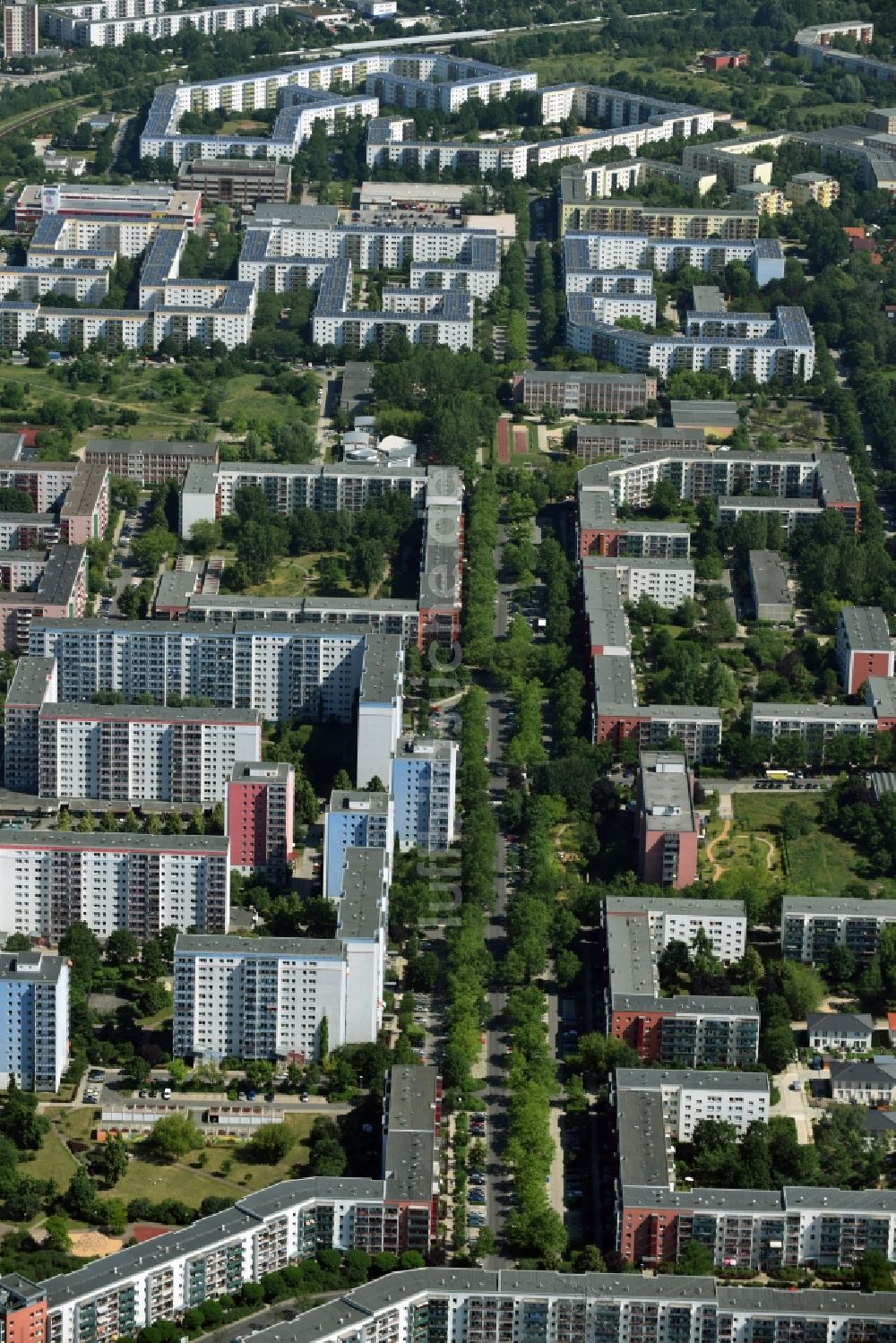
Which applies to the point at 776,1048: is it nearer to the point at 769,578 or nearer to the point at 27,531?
the point at 769,578

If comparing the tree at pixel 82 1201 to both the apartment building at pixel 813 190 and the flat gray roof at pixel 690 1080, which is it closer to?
the flat gray roof at pixel 690 1080

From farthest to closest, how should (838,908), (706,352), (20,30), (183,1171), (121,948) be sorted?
(20,30) < (706,352) < (838,908) < (121,948) < (183,1171)

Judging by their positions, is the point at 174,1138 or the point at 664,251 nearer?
the point at 174,1138

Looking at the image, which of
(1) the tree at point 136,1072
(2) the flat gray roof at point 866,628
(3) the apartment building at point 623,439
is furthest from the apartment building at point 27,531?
(1) the tree at point 136,1072

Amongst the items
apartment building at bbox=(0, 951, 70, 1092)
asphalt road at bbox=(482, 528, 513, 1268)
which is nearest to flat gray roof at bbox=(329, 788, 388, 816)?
asphalt road at bbox=(482, 528, 513, 1268)

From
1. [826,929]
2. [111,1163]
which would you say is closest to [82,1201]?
[111,1163]

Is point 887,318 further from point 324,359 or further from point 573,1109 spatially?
point 573,1109
